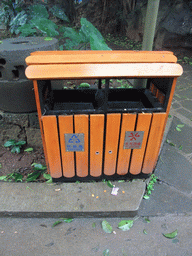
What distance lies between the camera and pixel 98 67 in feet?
4.76

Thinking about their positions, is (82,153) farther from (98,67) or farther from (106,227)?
(98,67)

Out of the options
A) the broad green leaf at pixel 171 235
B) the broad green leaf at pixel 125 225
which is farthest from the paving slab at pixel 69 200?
the broad green leaf at pixel 171 235

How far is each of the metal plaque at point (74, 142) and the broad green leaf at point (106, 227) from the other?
0.70 meters

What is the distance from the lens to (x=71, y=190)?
1939 millimetres

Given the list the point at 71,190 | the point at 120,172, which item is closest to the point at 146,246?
the point at 120,172

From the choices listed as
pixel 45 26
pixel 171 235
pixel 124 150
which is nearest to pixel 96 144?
pixel 124 150

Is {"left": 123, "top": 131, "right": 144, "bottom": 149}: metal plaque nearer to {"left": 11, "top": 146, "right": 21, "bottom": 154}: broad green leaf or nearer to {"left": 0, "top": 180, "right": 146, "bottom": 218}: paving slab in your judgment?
{"left": 0, "top": 180, "right": 146, "bottom": 218}: paving slab

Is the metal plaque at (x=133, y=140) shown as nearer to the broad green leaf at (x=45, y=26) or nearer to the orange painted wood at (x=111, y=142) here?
the orange painted wood at (x=111, y=142)

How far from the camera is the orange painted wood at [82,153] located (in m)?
1.61

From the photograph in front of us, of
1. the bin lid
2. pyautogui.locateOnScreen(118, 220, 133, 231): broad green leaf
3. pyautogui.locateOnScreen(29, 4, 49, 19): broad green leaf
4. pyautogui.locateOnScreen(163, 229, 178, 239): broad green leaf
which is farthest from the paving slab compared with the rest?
pyautogui.locateOnScreen(29, 4, 49, 19): broad green leaf

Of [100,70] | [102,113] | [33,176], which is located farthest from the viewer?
[33,176]

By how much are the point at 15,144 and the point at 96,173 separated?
3.97 feet

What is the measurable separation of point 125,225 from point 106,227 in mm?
174

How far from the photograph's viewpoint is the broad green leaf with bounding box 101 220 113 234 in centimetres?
169
